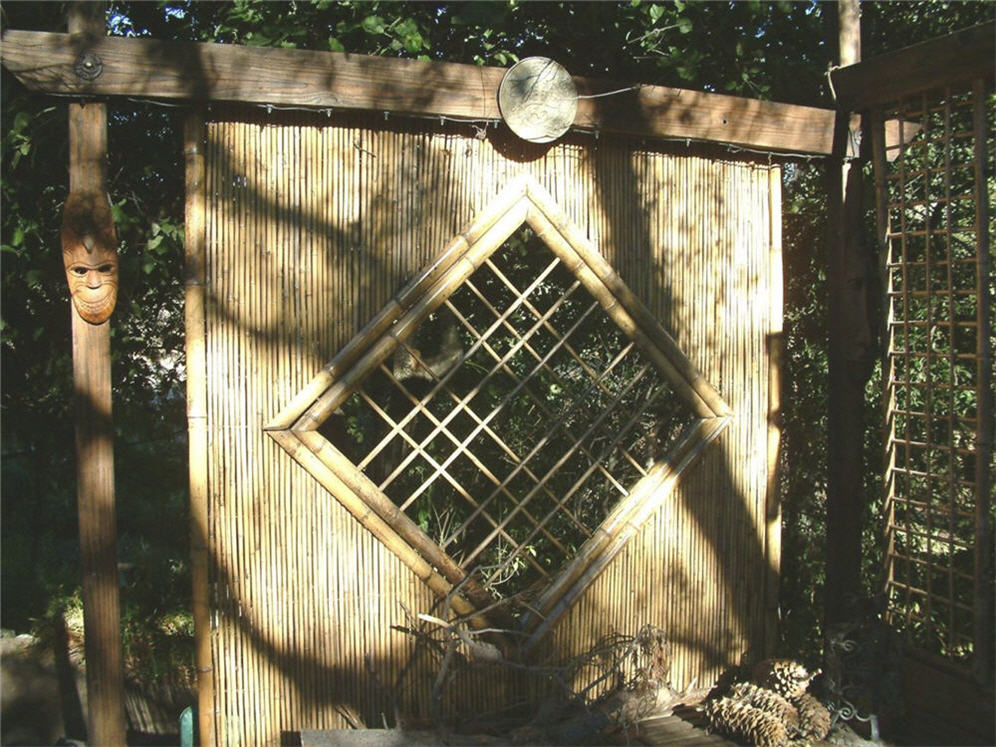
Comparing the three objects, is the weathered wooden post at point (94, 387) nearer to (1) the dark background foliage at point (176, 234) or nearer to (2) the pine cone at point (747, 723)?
(1) the dark background foliage at point (176, 234)

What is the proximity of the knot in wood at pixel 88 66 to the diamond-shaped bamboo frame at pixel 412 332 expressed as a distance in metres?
0.96

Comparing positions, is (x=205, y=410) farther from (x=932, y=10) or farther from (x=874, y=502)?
(x=932, y=10)

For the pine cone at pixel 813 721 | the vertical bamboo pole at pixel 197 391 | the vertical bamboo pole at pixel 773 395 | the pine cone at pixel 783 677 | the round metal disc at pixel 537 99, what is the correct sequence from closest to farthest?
A: the vertical bamboo pole at pixel 197 391 < the round metal disc at pixel 537 99 < the pine cone at pixel 813 721 < the pine cone at pixel 783 677 < the vertical bamboo pole at pixel 773 395

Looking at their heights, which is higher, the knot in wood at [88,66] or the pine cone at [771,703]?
the knot in wood at [88,66]

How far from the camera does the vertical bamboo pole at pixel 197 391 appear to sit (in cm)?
254

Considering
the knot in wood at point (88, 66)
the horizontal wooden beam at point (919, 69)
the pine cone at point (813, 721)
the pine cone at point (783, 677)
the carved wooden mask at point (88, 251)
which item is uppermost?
the horizontal wooden beam at point (919, 69)

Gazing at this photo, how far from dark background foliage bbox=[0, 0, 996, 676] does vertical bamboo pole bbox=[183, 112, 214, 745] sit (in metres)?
0.22

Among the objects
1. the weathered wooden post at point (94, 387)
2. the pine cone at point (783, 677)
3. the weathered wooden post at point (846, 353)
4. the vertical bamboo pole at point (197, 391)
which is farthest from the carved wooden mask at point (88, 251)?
the weathered wooden post at point (846, 353)

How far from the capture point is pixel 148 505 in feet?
14.5

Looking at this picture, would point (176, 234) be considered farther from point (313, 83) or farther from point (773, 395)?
point (773, 395)

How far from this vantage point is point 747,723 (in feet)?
9.42

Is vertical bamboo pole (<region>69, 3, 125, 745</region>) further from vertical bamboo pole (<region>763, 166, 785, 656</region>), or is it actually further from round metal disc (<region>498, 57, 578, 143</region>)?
vertical bamboo pole (<region>763, 166, 785, 656</region>)

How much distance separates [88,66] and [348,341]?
98 cm

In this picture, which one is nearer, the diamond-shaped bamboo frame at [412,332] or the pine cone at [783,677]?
the diamond-shaped bamboo frame at [412,332]
